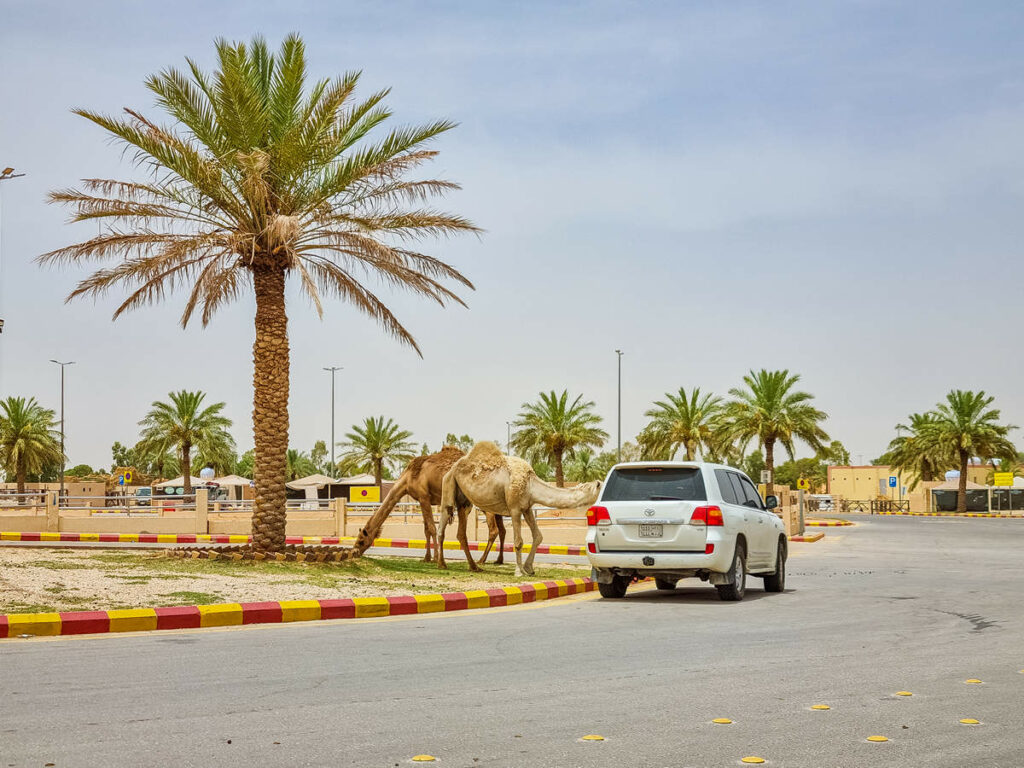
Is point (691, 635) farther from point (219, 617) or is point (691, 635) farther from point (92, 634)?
point (92, 634)

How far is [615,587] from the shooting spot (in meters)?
15.7

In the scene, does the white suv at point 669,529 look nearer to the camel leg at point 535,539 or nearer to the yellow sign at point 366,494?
the camel leg at point 535,539

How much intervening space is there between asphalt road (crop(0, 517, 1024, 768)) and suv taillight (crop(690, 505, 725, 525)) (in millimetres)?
1462

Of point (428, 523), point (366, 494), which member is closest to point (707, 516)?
point (428, 523)

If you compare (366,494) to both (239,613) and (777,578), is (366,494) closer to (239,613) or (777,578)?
(777,578)

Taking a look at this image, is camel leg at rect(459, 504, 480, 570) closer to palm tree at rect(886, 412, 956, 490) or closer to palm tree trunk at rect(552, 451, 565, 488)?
palm tree trunk at rect(552, 451, 565, 488)

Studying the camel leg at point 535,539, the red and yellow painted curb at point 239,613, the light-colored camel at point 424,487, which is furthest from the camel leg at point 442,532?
the red and yellow painted curb at point 239,613

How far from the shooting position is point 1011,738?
20.6 ft

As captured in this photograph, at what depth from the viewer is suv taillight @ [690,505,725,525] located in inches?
574

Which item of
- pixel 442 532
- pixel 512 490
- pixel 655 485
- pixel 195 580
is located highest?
pixel 655 485

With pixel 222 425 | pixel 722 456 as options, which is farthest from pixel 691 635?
pixel 222 425

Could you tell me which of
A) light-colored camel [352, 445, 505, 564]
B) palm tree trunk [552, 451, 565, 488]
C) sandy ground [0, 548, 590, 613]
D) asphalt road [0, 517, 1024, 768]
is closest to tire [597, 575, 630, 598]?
sandy ground [0, 548, 590, 613]

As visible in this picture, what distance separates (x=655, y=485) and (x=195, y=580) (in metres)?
6.33

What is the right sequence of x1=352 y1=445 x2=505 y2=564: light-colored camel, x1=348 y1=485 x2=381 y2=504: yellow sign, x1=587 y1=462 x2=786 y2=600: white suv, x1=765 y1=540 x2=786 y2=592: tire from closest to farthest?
x1=587 y1=462 x2=786 y2=600: white suv < x1=765 y1=540 x2=786 y2=592: tire < x1=352 y1=445 x2=505 y2=564: light-colored camel < x1=348 y1=485 x2=381 y2=504: yellow sign
